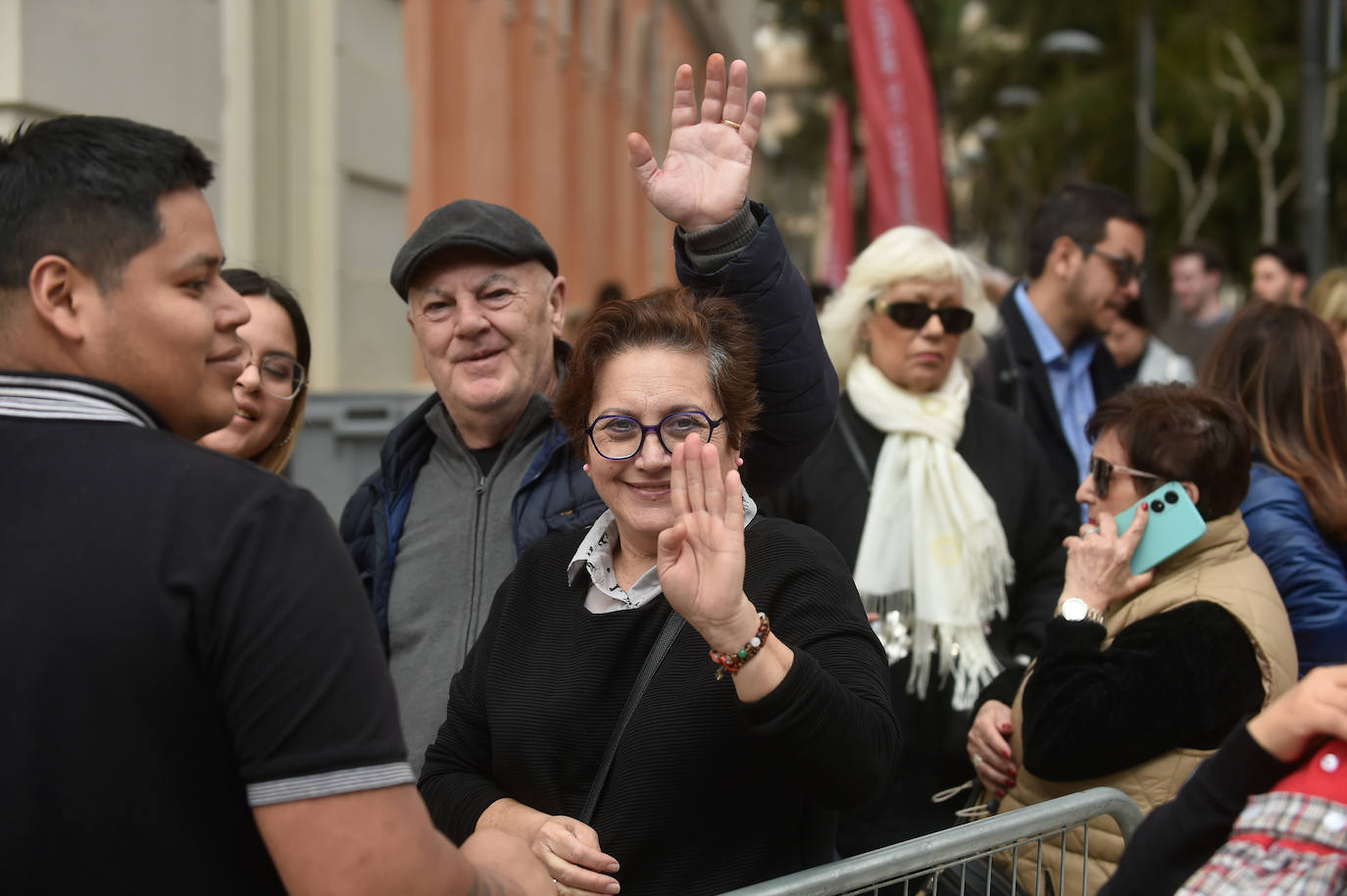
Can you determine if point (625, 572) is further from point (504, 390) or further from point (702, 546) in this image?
point (504, 390)

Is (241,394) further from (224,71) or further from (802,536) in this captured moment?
(224,71)

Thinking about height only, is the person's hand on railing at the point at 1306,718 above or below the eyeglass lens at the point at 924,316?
below

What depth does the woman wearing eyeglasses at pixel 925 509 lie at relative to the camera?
351cm

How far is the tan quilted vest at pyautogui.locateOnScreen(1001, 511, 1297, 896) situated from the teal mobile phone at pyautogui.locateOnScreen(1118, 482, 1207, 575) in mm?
47

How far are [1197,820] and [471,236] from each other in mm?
1893

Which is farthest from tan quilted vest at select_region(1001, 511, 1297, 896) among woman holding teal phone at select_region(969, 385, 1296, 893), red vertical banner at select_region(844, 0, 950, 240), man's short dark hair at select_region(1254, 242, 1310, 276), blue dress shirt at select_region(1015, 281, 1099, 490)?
man's short dark hair at select_region(1254, 242, 1310, 276)

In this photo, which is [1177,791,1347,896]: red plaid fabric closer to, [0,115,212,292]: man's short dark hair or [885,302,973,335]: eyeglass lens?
[0,115,212,292]: man's short dark hair

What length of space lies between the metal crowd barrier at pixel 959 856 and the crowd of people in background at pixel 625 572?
85 millimetres

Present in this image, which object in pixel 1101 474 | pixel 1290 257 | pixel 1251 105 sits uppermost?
pixel 1251 105

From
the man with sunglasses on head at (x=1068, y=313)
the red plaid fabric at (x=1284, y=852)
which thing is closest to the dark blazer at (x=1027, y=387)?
the man with sunglasses on head at (x=1068, y=313)

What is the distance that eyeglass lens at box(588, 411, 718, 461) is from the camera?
93.7 inches

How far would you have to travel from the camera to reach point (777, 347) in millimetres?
2641

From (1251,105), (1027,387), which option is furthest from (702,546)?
(1251,105)

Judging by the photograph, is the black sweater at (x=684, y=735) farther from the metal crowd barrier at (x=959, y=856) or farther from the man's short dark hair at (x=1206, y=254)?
the man's short dark hair at (x=1206, y=254)
